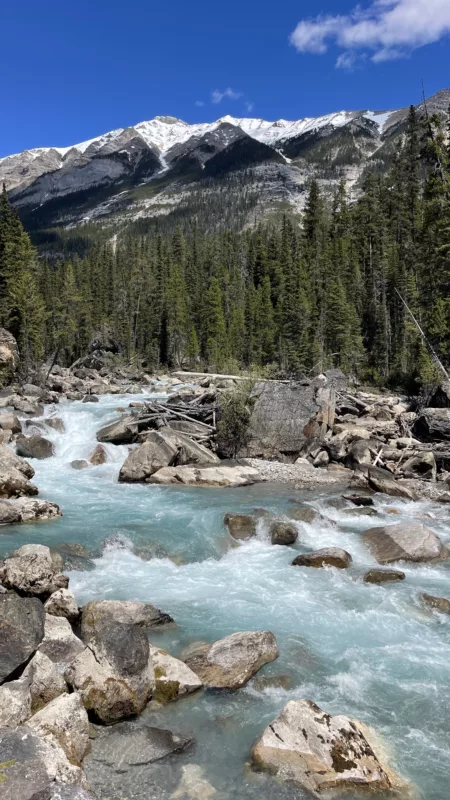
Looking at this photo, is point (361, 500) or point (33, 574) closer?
point (33, 574)

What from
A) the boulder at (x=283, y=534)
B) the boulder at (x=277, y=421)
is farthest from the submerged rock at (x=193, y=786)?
the boulder at (x=277, y=421)

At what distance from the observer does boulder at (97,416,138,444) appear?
81.5ft

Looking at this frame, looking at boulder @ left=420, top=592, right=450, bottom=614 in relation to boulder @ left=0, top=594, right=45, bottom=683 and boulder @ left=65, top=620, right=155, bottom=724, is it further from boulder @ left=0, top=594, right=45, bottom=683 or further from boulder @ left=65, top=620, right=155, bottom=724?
boulder @ left=0, top=594, right=45, bottom=683

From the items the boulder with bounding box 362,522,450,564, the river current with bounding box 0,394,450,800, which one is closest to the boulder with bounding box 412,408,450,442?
the river current with bounding box 0,394,450,800

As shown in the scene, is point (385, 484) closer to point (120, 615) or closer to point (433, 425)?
point (433, 425)

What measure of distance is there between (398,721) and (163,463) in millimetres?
15287

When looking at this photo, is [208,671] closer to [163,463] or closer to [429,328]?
[163,463]

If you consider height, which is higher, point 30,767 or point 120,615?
point 30,767

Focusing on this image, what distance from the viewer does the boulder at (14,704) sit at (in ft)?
20.5

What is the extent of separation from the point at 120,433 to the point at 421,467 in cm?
1383

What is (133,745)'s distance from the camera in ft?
21.7

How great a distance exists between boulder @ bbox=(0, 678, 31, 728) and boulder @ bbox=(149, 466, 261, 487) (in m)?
14.1

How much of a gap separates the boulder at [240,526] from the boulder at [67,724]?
8.55 meters

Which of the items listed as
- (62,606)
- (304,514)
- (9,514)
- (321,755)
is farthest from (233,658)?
(9,514)
